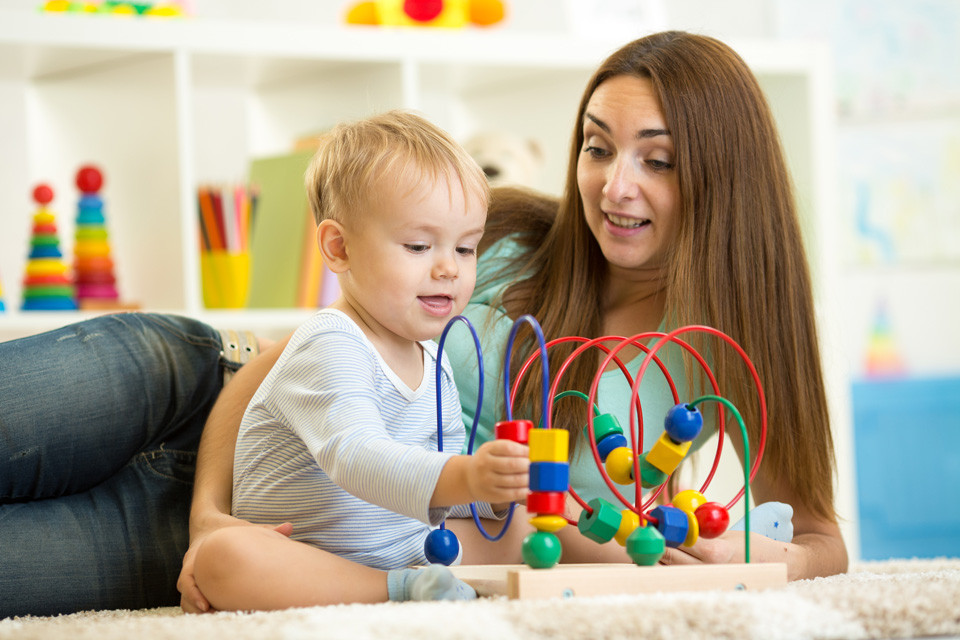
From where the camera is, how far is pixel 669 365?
134cm

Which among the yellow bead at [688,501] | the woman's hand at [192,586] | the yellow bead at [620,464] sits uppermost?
the yellow bead at [620,464]

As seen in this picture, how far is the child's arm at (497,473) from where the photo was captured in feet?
2.53

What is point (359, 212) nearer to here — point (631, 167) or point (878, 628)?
point (631, 167)

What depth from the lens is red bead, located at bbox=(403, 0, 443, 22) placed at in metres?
2.25

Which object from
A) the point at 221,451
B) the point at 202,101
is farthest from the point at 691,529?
the point at 202,101

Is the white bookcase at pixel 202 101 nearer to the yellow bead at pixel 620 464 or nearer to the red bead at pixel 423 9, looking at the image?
the red bead at pixel 423 9

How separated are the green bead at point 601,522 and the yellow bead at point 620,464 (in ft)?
0.16

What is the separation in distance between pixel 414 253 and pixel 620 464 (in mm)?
297

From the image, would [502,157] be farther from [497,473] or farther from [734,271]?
[497,473]

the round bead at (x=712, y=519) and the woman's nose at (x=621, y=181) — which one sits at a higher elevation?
the woman's nose at (x=621, y=181)

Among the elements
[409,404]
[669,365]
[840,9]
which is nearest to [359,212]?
[409,404]

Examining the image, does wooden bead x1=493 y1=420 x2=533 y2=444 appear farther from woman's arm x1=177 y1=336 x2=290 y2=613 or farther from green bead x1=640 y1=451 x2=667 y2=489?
woman's arm x1=177 y1=336 x2=290 y2=613

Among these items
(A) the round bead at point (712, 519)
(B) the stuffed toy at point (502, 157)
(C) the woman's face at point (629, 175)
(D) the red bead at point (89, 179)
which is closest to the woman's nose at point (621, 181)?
(C) the woman's face at point (629, 175)

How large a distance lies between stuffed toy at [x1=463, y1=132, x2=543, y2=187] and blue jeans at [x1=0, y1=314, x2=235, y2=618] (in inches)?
41.9
